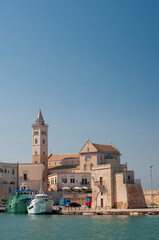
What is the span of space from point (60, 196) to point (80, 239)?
47996 mm

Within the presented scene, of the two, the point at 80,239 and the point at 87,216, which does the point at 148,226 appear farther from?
the point at 87,216

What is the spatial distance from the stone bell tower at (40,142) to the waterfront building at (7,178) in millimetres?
7619

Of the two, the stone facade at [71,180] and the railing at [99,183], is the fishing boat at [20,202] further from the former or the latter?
the stone facade at [71,180]

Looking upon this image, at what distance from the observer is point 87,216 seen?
2231 inches

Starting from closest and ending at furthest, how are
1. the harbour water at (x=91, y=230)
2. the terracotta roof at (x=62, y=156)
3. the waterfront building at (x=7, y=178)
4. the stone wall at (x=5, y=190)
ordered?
the harbour water at (x=91, y=230) → the stone wall at (x=5, y=190) → the waterfront building at (x=7, y=178) → the terracotta roof at (x=62, y=156)

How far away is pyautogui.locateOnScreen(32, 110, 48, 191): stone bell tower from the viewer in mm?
100938

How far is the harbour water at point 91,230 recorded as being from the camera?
38.0 m

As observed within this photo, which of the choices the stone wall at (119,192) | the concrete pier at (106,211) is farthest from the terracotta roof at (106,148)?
the stone wall at (119,192)

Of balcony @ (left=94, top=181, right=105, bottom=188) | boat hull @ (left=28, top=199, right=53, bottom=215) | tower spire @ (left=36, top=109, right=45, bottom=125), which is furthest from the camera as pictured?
tower spire @ (left=36, top=109, right=45, bottom=125)

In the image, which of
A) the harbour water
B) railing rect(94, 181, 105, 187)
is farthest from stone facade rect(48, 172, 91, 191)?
the harbour water

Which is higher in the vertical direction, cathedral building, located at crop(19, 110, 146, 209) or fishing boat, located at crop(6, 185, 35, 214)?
cathedral building, located at crop(19, 110, 146, 209)

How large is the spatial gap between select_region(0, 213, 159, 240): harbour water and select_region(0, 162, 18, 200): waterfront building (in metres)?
38.8

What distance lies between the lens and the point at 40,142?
101750 millimetres

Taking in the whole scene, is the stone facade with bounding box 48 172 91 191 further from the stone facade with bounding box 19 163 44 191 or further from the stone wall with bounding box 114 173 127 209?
the stone wall with bounding box 114 173 127 209
